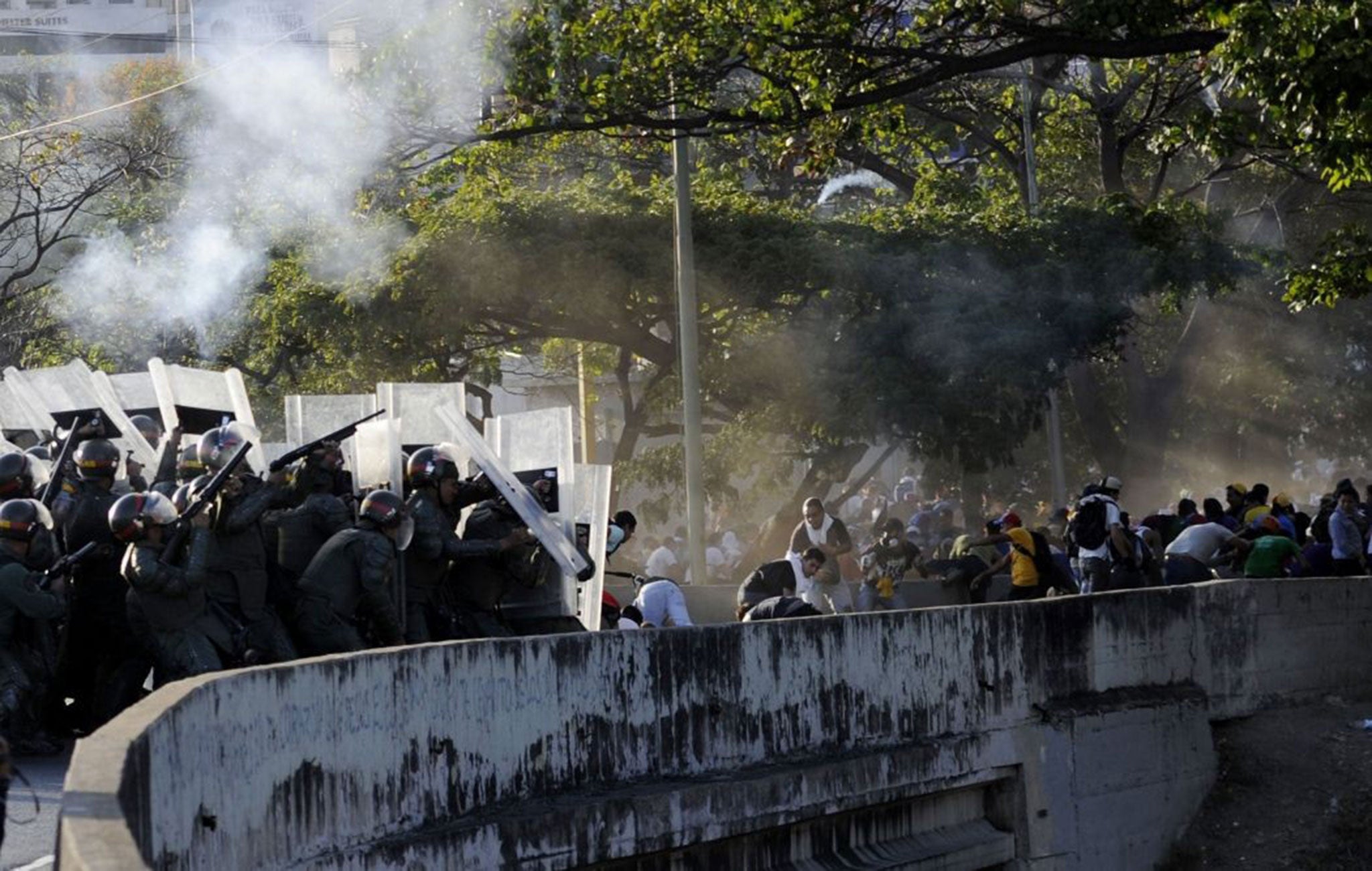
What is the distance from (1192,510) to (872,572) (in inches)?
174

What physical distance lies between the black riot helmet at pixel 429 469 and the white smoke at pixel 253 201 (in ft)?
18.9

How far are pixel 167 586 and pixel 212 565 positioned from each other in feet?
2.12

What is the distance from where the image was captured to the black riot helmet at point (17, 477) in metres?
10.5

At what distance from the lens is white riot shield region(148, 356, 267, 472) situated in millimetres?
12680

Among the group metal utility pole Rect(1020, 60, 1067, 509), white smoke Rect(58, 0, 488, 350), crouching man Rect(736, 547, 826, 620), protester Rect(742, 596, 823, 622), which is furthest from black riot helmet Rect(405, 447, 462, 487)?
metal utility pole Rect(1020, 60, 1067, 509)

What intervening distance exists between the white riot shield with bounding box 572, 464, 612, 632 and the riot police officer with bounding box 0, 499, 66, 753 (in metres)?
3.67

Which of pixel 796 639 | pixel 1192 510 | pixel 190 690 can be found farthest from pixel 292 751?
pixel 1192 510

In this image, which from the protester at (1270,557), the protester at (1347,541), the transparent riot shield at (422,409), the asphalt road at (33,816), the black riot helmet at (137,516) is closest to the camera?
the asphalt road at (33,816)

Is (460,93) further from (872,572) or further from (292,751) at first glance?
(292,751)

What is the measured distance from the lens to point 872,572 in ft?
53.8

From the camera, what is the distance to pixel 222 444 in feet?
34.5

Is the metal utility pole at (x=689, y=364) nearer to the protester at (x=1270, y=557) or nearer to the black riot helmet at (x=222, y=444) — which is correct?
the protester at (x=1270, y=557)

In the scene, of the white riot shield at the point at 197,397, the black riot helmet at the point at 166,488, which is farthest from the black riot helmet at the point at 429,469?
the white riot shield at the point at 197,397

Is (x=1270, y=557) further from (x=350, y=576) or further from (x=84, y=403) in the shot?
(x=84, y=403)
